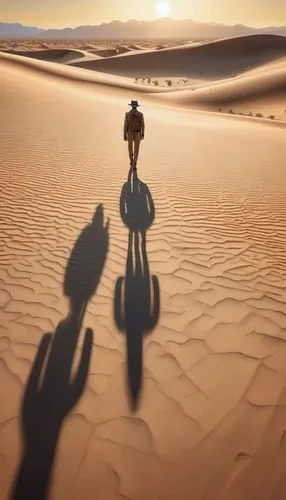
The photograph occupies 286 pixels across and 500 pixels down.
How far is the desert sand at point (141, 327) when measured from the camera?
2914 mm

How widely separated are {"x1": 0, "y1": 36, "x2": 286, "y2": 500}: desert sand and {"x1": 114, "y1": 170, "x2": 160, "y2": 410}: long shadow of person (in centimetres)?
2

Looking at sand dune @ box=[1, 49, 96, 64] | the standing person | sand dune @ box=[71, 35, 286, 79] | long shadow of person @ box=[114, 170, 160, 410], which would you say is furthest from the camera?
sand dune @ box=[1, 49, 96, 64]

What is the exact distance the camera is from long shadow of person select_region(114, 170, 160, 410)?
12.5 feet

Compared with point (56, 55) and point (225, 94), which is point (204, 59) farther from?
point (225, 94)

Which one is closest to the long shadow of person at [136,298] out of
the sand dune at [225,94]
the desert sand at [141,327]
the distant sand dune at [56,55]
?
the desert sand at [141,327]

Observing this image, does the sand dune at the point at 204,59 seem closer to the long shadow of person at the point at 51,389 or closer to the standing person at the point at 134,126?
the standing person at the point at 134,126

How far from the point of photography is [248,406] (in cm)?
341

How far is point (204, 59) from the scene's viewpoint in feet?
138

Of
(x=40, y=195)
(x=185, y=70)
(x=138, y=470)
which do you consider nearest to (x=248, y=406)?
(x=138, y=470)

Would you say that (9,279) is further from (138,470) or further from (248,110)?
(248,110)

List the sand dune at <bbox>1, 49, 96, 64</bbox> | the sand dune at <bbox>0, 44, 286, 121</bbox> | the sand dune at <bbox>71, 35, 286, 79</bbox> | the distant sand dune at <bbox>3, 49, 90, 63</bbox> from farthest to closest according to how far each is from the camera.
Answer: the distant sand dune at <bbox>3, 49, 90, 63</bbox> → the sand dune at <bbox>1, 49, 96, 64</bbox> → the sand dune at <bbox>71, 35, 286, 79</bbox> → the sand dune at <bbox>0, 44, 286, 121</bbox>

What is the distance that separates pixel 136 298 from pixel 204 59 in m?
44.9

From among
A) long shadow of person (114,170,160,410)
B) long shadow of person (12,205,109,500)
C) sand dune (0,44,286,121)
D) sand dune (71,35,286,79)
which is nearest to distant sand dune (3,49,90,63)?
sand dune (71,35,286,79)

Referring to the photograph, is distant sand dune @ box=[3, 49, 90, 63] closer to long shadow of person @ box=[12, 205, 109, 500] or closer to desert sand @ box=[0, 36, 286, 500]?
desert sand @ box=[0, 36, 286, 500]
